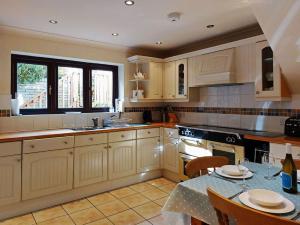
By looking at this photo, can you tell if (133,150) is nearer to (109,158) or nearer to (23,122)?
(109,158)

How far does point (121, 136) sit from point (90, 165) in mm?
587

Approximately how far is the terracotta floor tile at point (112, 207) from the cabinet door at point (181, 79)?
188cm

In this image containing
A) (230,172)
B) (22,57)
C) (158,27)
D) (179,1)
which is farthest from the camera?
(22,57)

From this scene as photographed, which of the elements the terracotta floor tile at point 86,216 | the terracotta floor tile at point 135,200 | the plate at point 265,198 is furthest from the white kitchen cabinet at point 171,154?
the plate at point 265,198

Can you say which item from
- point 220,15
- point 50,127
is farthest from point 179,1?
point 50,127

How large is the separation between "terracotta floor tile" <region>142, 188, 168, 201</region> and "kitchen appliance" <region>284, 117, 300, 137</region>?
1696 mm

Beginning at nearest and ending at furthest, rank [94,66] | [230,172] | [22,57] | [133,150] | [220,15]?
[230,172], [220,15], [22,57], [133,150], [94,66]

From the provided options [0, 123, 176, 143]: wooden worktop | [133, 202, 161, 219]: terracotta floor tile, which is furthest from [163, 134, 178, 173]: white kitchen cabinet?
[133, 202, 161, 219]: terracotta floor tile

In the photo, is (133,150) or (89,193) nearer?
(89,193)

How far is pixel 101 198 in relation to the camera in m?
2.92

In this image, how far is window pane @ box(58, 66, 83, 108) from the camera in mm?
3453

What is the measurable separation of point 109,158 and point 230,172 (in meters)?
2.02

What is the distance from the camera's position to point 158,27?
288cm

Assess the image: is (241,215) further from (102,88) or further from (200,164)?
(102,88)
